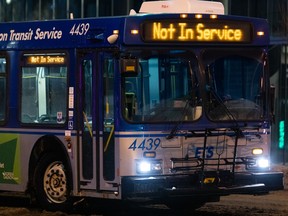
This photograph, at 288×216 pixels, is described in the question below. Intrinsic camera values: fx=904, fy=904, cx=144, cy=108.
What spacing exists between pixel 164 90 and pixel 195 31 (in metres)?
0.97

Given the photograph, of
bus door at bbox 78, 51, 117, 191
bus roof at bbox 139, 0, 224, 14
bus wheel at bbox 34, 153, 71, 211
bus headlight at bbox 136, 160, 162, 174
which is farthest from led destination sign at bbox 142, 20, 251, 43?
bus wheel at bbox 34, 153, 71, 211

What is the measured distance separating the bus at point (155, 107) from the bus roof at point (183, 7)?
0.02 metres

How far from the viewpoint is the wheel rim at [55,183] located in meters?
13.0

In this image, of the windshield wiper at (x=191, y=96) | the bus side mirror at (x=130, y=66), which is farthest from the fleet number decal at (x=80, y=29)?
the windshield wiper at (x=191, y=96)

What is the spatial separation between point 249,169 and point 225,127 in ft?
2.30

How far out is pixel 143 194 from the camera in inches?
460

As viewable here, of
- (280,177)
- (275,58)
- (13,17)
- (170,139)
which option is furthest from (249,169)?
(13,17)

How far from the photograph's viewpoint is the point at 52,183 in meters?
13.2

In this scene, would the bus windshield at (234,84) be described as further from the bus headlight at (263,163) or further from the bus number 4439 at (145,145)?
the bus number 4439 at (145,145)

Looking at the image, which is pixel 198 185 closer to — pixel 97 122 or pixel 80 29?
pixel 97 122

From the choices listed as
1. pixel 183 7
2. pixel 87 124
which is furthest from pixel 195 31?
pixel 87 124

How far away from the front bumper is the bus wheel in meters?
1.44

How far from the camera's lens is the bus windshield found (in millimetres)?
12273

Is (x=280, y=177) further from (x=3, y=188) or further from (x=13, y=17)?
(x=13, y=17)
